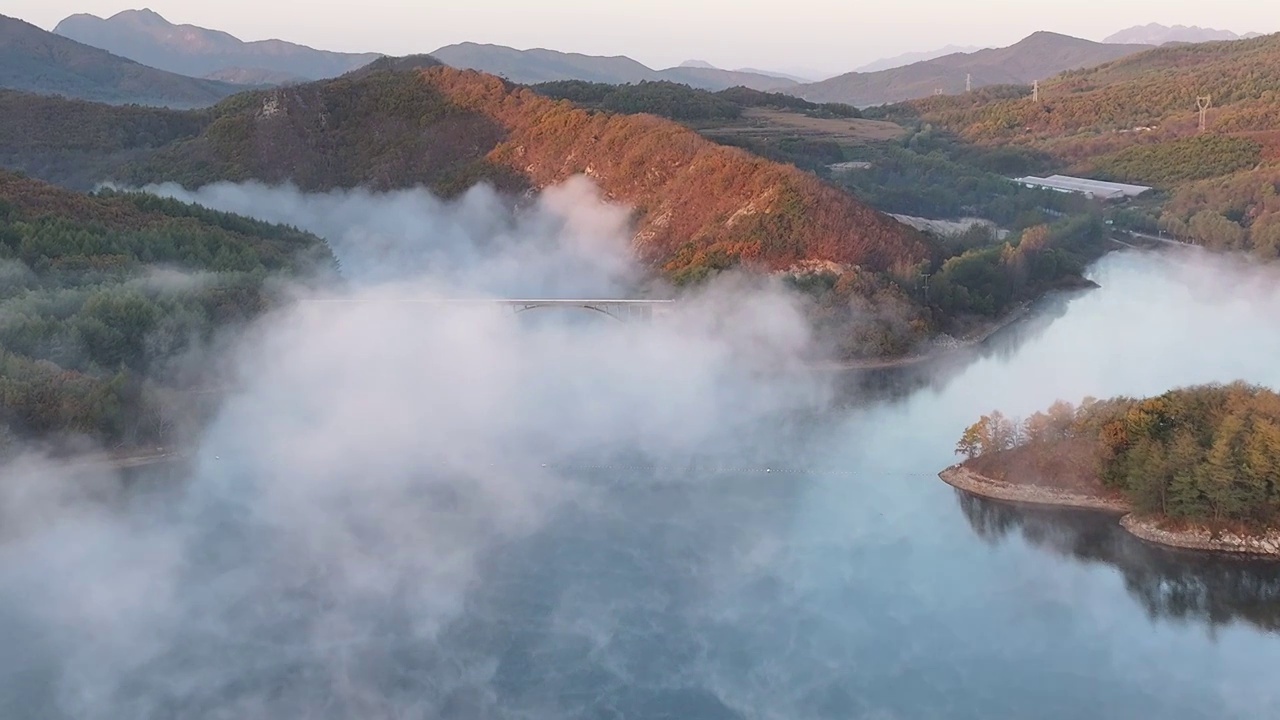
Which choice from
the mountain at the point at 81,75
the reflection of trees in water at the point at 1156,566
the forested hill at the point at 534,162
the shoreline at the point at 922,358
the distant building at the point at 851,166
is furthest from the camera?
the mountain at the point at 81,75

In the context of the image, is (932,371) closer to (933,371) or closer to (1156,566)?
(933,371)

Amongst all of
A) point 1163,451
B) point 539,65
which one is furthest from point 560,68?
point 1163,451

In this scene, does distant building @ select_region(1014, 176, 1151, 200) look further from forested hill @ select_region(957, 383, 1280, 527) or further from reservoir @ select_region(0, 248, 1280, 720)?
reservoir @ select_region(0, 248, 1280, 720)

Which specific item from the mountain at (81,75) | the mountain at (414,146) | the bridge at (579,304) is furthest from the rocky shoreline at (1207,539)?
the mountain at (81,75)

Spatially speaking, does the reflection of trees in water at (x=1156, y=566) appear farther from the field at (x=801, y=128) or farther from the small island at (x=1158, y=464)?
the field at (x=801, y=128)

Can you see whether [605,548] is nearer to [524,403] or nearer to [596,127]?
[524,403]

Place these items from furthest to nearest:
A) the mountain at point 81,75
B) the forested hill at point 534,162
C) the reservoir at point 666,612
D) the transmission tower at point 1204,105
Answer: the mountain at point 81,75, the transmission tower at point 1204,105, the forested hill at point 534,162, the reservoir at point 666,612

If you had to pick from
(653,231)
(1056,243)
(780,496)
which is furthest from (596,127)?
(780,496)

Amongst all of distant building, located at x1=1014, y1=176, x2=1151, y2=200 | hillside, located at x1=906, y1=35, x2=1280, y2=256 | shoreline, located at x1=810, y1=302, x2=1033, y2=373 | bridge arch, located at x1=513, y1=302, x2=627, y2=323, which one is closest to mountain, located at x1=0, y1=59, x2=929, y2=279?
bridge arch, located at x1=513, y1=302, x2=627, y2=323
